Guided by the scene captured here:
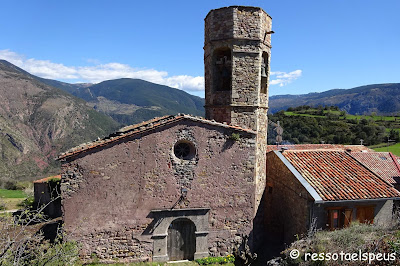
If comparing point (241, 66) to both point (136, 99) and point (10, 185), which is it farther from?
point (136, 99)

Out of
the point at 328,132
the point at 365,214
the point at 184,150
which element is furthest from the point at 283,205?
the point at 328,132

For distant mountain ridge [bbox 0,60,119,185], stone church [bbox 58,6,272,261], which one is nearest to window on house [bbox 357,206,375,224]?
stone church [bbox 58,6,272,261]

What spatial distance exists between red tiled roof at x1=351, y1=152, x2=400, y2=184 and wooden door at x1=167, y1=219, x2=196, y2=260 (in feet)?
39.7

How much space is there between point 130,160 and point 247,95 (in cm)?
570

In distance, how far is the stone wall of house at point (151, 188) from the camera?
9.62 m

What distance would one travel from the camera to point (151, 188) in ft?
33.2

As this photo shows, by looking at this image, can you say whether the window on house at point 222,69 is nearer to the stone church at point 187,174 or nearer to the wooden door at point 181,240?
the stone church at point 187,174

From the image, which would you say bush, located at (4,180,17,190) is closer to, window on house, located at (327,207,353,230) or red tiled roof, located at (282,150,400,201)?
red tiled roof, located at (282,150,400,201)

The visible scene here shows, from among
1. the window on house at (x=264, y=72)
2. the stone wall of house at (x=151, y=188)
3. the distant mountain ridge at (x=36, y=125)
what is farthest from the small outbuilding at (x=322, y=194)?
the distant mountain ridge at (x=36, y=125)

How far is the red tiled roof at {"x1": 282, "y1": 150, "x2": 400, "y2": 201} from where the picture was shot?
32.2ft

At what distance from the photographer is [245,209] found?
35.9ft

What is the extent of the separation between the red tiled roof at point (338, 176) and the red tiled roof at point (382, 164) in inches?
216

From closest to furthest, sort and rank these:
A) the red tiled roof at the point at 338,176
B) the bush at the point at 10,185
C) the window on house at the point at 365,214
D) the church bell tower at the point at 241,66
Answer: the red tiled roof at the point at 338,176
the window on house at the point at 365,214
the church bell tower at the point at 241,66
the bush at the point at 10,185

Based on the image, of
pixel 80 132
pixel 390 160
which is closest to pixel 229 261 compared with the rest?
pixel 390 160
